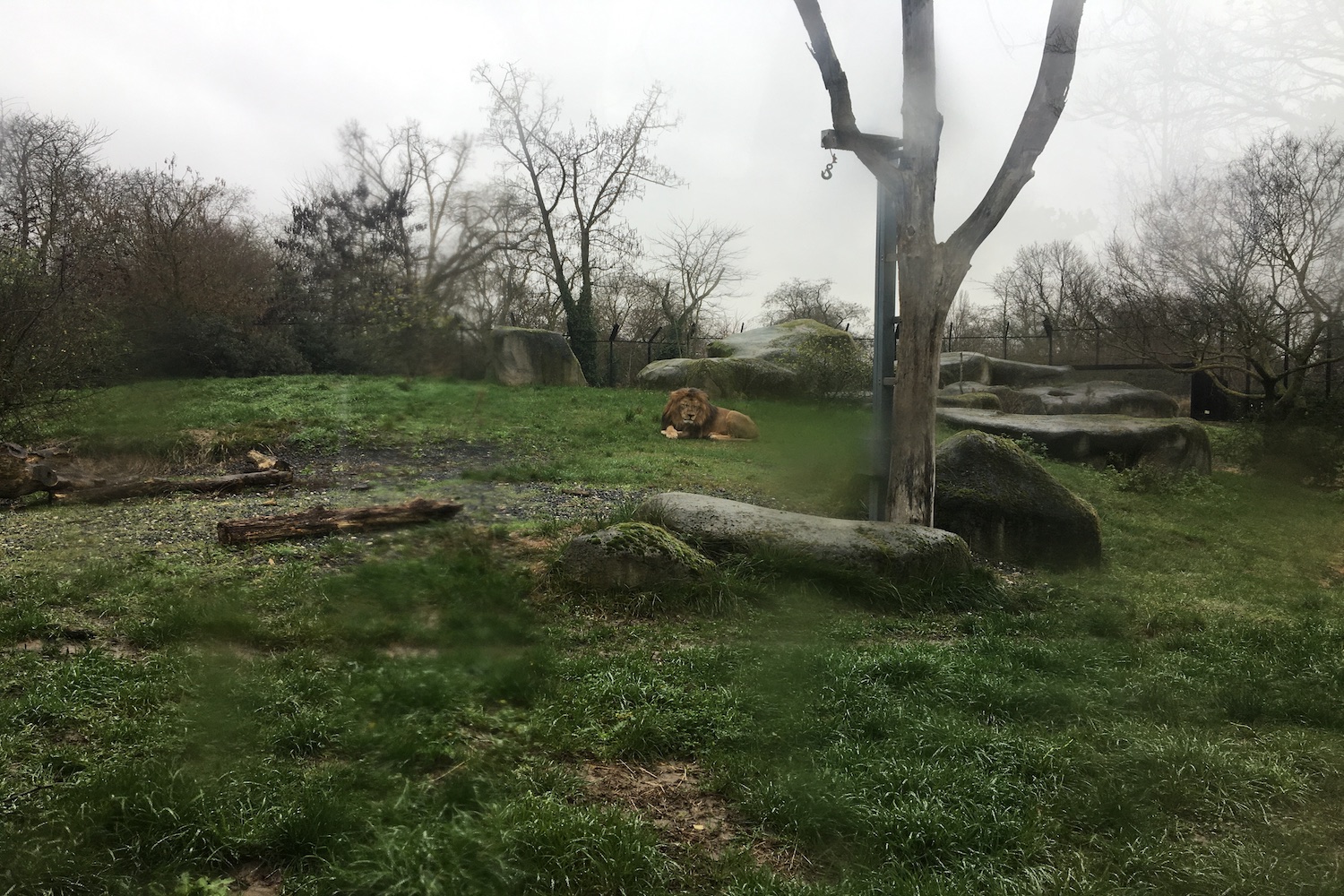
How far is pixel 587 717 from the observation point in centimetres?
226

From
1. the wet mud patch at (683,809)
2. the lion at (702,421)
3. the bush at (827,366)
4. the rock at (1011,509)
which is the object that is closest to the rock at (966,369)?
the bush at (827,366)

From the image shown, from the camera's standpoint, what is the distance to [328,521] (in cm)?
183

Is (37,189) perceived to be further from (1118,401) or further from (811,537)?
(1118,401)

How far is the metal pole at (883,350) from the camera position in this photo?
5.48m

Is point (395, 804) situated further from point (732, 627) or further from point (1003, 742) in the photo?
point (732, 627)

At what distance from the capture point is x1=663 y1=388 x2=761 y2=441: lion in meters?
5.18

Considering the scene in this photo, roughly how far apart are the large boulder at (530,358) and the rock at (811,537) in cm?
239

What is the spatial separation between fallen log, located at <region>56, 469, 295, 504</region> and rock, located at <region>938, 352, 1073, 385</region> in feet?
31.1

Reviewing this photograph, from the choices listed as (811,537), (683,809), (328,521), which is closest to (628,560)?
(811,537)


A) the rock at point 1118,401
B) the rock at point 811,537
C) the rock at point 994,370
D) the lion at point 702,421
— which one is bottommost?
the rock at point 811,537

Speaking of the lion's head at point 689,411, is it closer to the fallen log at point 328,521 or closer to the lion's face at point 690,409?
the lion's face at point 690,409

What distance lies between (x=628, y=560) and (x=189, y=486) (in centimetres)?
176

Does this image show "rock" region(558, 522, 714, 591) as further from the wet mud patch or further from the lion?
the wet mud patch

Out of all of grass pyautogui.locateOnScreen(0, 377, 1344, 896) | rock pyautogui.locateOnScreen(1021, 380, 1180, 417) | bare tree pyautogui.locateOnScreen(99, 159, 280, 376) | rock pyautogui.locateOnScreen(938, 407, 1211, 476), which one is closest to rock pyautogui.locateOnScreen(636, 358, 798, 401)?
grass pyautogui.locateOnScreen(0, 377, 1344, 896)
